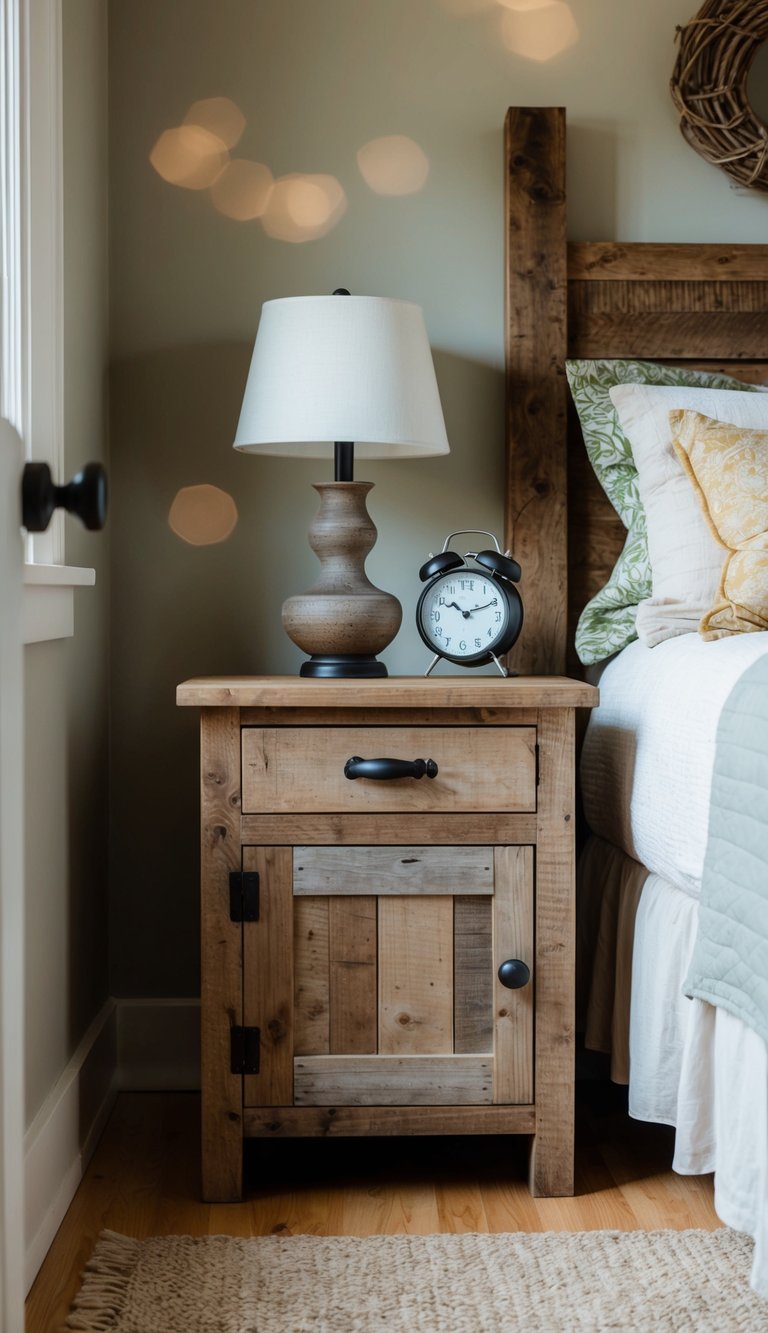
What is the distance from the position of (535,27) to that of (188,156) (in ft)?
2.15

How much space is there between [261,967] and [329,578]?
0.61 meters

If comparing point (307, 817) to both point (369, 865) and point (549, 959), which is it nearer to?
point (369, 865)

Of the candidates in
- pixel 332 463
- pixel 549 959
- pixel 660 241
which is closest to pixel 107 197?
pixel 332 463

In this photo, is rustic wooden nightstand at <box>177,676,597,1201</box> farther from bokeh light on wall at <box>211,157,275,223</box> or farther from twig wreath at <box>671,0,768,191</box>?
twig wreath at <box>671,0,768,191</box>

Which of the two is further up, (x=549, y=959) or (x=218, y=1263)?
(x=549, y=959)

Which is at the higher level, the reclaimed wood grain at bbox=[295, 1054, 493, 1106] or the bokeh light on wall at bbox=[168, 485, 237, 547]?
the bokeh light on wall at bbox=[168, 485, 237, 547]

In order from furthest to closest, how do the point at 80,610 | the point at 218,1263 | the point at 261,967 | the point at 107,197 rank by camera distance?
the point at 107,197
the point at 80,610
the point at 261,967
the point at 218,1263

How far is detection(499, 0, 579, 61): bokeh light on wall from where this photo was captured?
2129 mm

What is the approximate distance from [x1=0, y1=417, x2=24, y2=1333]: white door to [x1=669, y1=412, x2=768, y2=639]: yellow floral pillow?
3.35ft

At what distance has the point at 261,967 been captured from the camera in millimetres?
1630

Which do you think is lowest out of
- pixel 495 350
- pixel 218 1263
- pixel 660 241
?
pixel 218 1263

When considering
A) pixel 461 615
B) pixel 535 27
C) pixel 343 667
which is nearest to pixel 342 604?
pixel 343 667

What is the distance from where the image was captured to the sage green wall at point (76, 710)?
1.55 meters

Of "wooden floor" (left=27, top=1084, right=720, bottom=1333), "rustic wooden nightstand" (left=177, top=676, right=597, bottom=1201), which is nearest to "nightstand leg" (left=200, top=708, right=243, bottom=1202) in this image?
"rustic wooden nightstand" (left=177, top=676, right=597, bottom=1201)
